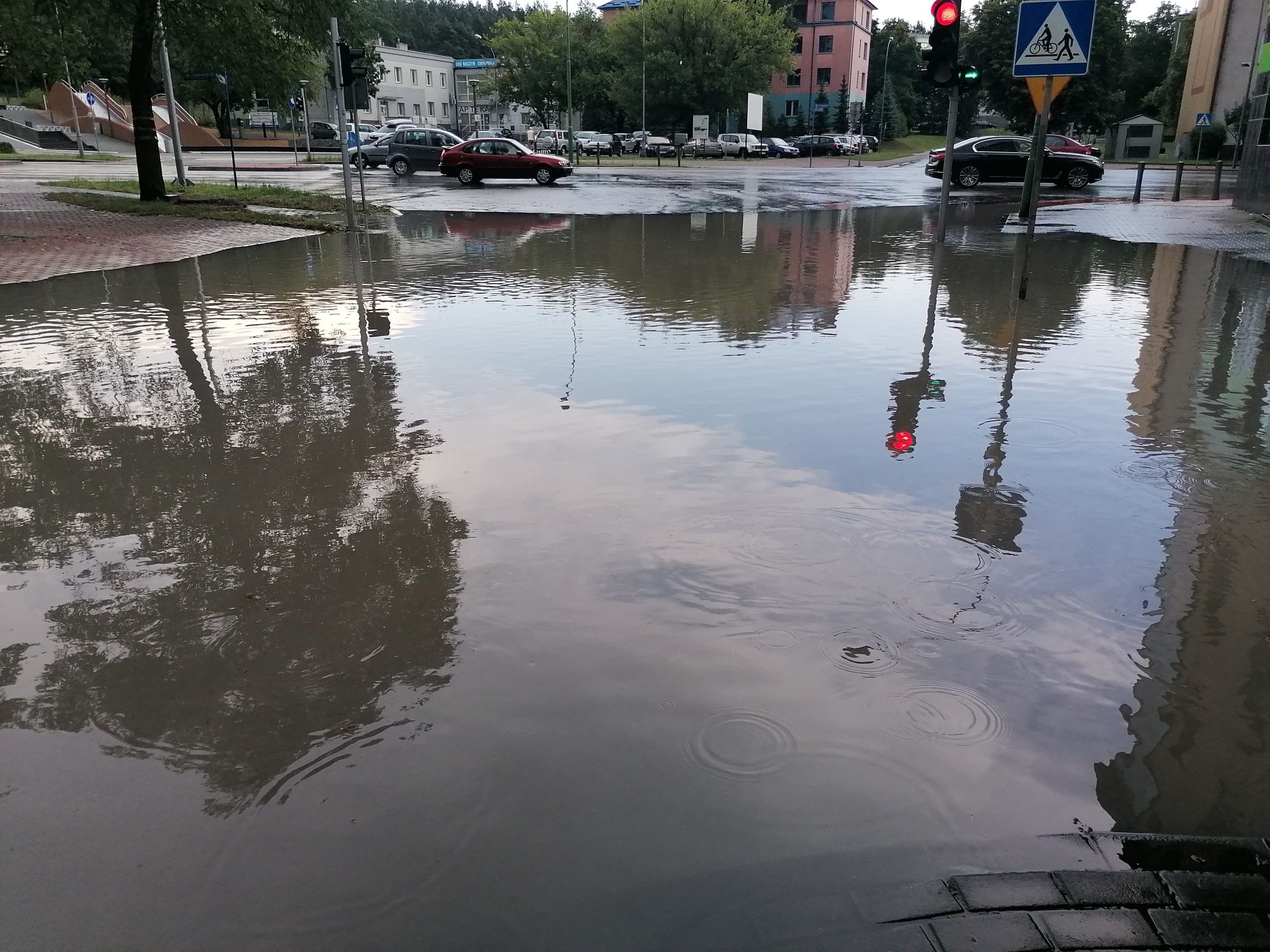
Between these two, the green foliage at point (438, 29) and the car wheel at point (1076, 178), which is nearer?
the car wheel at point (1076, 178)

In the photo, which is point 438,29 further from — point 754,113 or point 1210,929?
point 1210,929

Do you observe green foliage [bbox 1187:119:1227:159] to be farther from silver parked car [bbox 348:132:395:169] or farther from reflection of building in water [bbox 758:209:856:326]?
silver parked car [bbox 348:132:395:169]

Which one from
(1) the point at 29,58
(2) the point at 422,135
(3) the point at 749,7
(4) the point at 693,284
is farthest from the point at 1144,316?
(3) the point at 749,7

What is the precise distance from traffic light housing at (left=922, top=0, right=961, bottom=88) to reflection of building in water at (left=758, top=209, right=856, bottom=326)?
278 centimetres

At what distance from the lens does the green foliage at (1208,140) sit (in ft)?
164

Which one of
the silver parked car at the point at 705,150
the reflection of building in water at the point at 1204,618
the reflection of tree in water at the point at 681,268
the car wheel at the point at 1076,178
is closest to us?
the reflection of building in water at the point at 1204,618

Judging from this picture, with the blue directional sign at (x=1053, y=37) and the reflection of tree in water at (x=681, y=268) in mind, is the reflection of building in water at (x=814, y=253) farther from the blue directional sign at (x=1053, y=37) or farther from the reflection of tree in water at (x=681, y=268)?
the blue directional sign at (x=1053, y=37)

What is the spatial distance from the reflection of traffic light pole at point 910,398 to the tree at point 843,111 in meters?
79.9

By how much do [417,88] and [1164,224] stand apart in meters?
99.7

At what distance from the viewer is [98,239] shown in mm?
16594

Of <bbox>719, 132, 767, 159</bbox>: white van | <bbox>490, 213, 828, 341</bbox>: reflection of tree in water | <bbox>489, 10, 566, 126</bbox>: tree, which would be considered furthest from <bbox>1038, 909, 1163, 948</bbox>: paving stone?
<bbox>489, 10, 566, 126</bbox>: tree

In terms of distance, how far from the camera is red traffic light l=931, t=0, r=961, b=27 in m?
13.6

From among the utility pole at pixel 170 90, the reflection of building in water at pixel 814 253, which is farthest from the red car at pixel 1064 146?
the utility pole at pixel 170 90

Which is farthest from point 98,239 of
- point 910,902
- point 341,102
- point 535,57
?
point 535,57
